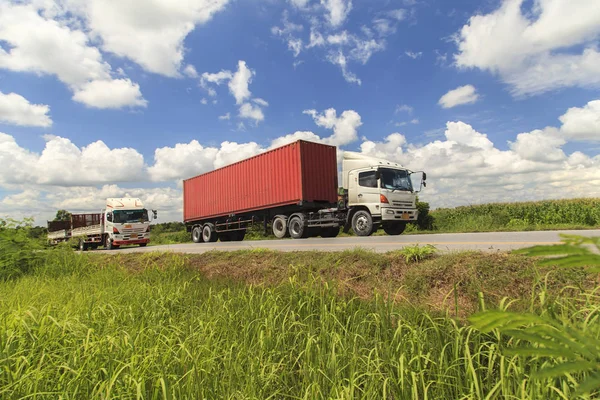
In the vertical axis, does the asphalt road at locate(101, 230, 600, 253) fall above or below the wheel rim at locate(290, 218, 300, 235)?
below

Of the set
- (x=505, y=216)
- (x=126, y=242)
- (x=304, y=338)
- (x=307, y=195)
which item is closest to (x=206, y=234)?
(x=126, y=242)

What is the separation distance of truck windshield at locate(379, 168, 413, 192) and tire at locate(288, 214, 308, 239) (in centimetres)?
394

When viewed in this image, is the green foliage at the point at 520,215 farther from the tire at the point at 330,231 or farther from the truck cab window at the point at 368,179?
the truck cab window at the point at 368,179

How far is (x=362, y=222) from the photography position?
14328 mm

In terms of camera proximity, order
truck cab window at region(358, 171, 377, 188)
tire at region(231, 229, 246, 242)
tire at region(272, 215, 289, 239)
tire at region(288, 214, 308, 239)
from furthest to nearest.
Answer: tire at region(231, 229, 246, 242) → tire at region(272, 215, 289, 239) → tire at region(288, 214, 308, 239) → truck cab window at region(358, 171, 377, 188)

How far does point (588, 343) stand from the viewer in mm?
756

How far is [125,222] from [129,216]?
1.53 feet

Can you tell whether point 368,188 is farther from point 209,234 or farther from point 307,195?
point 209,234

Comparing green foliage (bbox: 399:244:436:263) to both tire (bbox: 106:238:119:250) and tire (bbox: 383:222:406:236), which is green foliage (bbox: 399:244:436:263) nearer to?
tire (bbox: 383:222:406:236)

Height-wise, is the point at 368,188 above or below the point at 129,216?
above

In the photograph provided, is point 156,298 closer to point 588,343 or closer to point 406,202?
point 588,343

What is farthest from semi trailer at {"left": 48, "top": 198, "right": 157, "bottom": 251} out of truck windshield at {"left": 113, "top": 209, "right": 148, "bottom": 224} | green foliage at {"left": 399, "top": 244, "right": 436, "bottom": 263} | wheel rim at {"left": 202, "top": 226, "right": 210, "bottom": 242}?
green foliage at {"left": 399, "top": 244, "right": 436, "bottom": 263}

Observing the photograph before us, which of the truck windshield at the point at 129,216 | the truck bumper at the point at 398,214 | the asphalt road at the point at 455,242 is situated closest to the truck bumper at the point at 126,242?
the truck windshield at the point at 129,216

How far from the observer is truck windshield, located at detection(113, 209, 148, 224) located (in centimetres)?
2345
